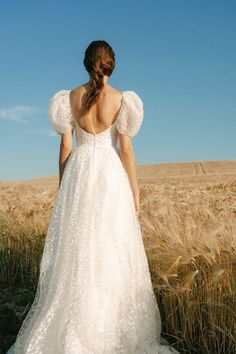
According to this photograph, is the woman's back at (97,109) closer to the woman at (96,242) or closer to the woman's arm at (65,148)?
→ the woman at (96,242)

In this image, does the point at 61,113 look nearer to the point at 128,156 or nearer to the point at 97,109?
the point at 97,109

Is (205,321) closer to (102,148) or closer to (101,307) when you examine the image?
(101,307)

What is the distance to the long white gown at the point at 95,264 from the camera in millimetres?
3674

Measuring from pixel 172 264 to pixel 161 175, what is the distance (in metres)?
50.6

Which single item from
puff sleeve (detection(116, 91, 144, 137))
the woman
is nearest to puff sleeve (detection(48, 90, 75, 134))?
the woman

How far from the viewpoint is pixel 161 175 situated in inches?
2128

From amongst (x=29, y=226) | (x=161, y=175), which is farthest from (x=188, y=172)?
(x=29, y=226)

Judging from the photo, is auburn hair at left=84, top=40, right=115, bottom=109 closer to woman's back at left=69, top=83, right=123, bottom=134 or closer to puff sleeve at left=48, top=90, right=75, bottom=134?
woman's back at left=69, top=83, right=123, bottom=134

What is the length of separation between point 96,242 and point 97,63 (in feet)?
4.04

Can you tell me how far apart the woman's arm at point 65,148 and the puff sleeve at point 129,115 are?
0.39 m

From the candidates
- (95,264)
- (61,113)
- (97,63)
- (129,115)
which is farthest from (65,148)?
(95,264)

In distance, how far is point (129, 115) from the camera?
12.3 ft

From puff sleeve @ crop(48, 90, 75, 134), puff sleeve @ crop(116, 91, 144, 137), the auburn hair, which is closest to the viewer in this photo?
the auburn hair

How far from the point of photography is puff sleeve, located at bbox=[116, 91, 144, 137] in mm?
3740
